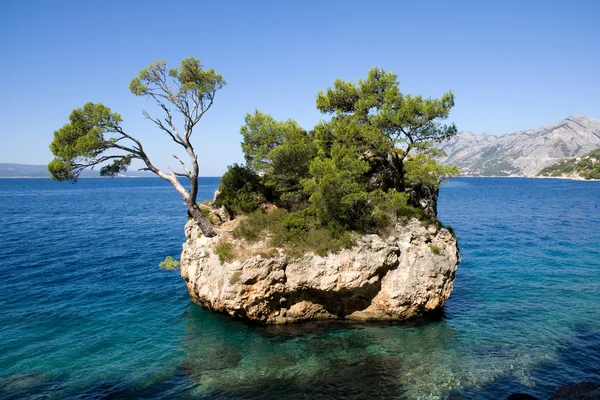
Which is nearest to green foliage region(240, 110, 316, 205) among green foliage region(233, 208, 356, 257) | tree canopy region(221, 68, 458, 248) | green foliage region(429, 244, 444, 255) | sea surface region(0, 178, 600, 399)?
tree canopy region(221, 68, 458, 248)

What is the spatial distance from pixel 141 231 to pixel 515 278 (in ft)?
179

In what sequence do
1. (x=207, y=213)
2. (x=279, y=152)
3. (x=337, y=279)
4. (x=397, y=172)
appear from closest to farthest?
1. (x=337, y=279)
2. (x=279, y=152)
3. (x=397, y=172)
4. (x=207, y=213)

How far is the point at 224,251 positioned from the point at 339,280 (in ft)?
27.7

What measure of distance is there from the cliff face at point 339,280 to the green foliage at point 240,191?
5193 mm

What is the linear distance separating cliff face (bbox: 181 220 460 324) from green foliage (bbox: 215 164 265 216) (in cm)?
519

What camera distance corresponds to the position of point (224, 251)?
25.8 m

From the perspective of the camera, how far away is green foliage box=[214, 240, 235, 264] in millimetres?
25428

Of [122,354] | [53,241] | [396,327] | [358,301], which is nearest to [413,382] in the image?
[396,327]

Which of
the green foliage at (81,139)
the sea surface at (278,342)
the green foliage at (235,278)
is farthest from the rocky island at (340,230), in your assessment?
the green foliage at (81,139)

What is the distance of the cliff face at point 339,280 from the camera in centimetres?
2489

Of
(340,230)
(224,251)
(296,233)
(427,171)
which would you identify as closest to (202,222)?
(224,251)

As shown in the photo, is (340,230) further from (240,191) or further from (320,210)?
(240,191)

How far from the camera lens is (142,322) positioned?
1023 inches

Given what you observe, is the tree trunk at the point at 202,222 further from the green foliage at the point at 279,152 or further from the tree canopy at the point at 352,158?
the green foliage at the point at 279,152
